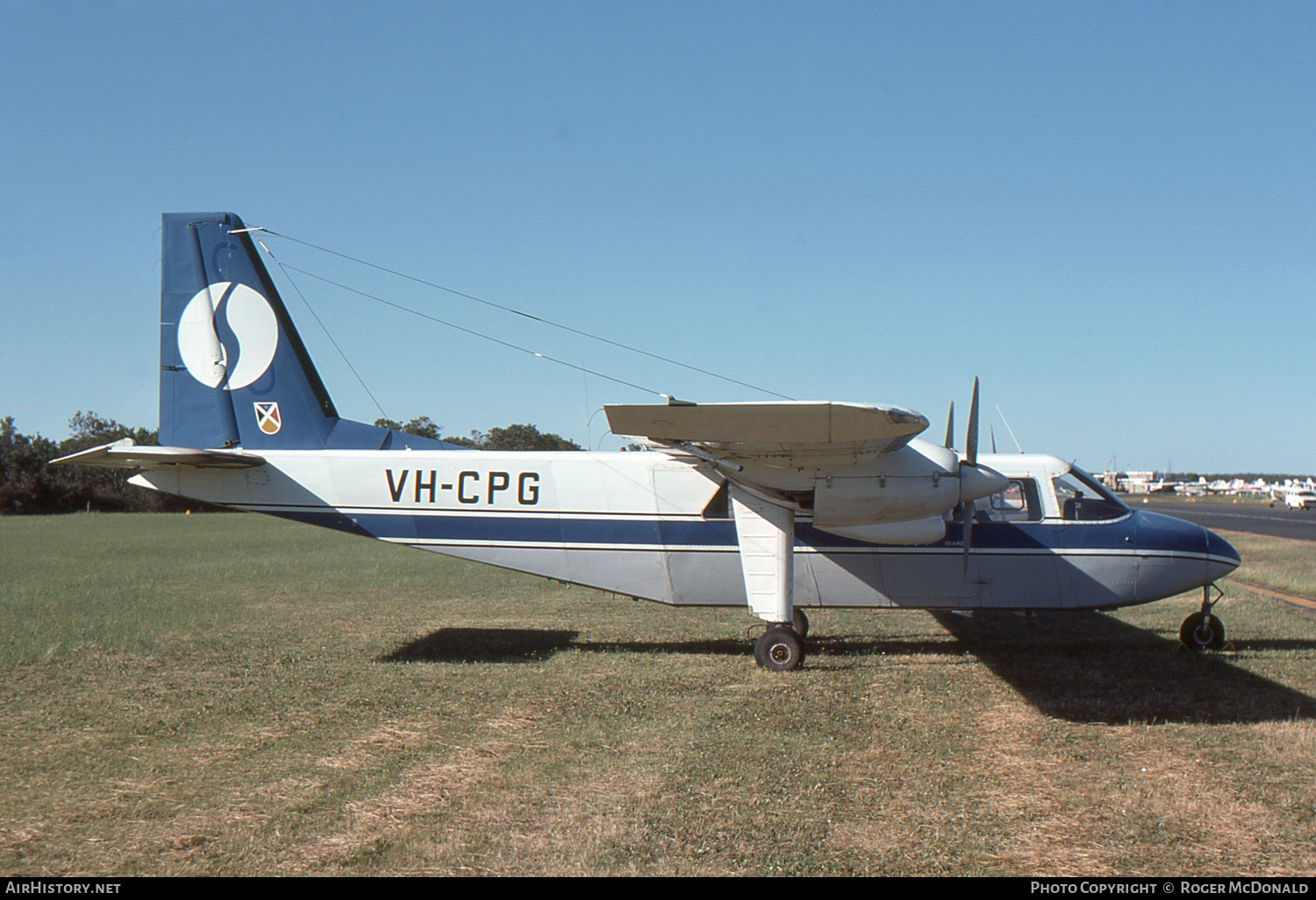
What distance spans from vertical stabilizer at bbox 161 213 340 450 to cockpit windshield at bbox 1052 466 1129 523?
31.3ft

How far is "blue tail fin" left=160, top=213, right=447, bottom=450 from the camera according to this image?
11.0 meters

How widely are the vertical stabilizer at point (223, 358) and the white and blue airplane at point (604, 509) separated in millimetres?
23

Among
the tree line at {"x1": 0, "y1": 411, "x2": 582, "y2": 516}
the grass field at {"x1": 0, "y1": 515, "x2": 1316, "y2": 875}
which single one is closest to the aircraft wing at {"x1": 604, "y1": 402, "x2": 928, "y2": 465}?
the grass field at {"x1": 0, "y1": 515, "x2": 1316, "y2": 875}

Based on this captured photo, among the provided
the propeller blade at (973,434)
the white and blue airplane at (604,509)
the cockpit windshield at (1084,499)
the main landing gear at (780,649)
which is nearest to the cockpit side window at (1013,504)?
the white and blue airplane at (604,509)

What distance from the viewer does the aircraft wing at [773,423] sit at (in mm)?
7117

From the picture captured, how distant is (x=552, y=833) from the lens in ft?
17.4

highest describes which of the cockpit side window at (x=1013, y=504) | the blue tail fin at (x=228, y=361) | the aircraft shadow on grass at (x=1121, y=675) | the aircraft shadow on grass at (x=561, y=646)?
the blue tail fin at (x=228, y=361)

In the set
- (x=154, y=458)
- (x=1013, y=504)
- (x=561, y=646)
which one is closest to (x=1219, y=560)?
(x=1013, y=504)

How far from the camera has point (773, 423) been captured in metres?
7.45

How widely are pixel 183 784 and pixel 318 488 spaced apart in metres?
4.92

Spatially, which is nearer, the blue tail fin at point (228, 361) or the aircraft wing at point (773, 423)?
the aircraft wing at point (773, 423)

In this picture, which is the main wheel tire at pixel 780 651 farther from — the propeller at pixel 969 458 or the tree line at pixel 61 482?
the tree line at pixel 61 482

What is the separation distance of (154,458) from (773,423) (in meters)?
7.32

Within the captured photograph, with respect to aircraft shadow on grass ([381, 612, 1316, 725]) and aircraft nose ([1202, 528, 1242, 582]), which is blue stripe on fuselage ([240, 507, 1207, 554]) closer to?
aircraft nose ([1202, 528, 1242, 582])
